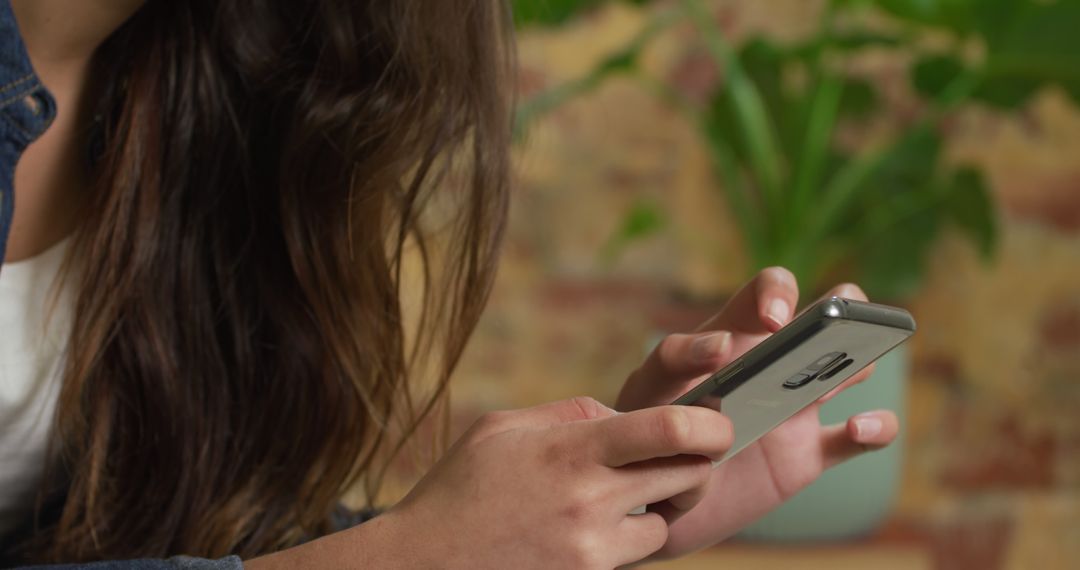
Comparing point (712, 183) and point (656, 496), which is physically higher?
point (656, 496)

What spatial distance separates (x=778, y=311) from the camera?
57 cm

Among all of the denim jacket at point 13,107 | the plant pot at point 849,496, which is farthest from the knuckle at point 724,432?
the plant pot at point 849,496

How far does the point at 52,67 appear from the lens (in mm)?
747

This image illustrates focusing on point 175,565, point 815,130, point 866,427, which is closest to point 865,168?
point 815,130

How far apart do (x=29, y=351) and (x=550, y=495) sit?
17.1 inches

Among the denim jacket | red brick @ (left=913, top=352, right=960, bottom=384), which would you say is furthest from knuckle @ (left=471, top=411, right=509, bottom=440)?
red brick @ (left=913, top=352, right=960, bottom=384)

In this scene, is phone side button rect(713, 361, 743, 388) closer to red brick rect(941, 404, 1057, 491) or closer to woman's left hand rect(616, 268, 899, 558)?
woman's left hand rect(616, 268, 899, 558)

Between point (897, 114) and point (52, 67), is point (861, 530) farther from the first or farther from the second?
point (52, 67)

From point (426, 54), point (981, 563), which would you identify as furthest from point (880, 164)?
point (426, 54)

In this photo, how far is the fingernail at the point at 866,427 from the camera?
24.8 inches

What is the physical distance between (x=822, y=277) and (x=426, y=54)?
0.85 metres

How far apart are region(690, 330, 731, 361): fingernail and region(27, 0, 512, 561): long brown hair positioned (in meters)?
0.19

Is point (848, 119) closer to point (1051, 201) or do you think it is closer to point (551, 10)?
point (1051, 201)

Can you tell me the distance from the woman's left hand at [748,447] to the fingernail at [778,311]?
20mm
